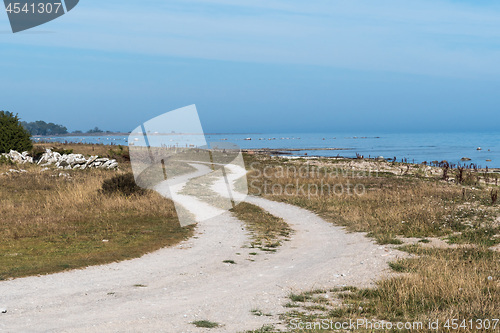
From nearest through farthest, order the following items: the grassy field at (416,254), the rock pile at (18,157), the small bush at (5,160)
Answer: the grassy field at (416,254) < the small bush at (5,160) < the rock pile at (18,157)

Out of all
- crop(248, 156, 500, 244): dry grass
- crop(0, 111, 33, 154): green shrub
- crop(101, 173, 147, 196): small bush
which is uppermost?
crop(0, 111, 33, 154): green shrub

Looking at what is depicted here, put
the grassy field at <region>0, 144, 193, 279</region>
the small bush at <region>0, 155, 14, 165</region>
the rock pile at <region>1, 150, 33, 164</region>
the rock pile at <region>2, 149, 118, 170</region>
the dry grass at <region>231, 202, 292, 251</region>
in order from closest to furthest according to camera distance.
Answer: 1. the grassy field at <region>0, 144, 193, 279</region>
2. the dry grass at <region>231, 202, 292, 251</region>
3. the small bush at <region>0, 155, 14, 165</region>
4. the rock pile at <region>2, 149, 118, 170</region>
5. the rock pile at <region>1, 150, 33, 164</region>

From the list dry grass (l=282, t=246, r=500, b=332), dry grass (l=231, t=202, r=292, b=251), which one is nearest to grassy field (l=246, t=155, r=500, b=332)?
dry grass (l=282, t=246, r=500, b=332)

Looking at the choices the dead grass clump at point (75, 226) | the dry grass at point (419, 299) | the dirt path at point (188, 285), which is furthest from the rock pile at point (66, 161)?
the dry grass at point (419, 299)

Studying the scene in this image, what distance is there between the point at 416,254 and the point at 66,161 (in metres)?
37.1

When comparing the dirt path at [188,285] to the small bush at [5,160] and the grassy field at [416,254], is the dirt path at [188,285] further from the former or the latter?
the small bush at [5,160]

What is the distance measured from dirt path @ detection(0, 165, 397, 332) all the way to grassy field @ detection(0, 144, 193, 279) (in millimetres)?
1255

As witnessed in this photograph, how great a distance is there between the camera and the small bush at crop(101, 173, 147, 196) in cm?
2803

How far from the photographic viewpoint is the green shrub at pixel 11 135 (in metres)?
47.8

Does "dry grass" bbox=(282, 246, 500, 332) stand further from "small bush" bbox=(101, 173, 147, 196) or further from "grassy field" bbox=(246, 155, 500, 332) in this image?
"small bush" bbox=(101, 173, 147, 196)

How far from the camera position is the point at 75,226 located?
20.5 metres

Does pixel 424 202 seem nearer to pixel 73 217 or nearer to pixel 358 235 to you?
pixel 358 235

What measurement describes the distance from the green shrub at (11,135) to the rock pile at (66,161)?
2742 millimetres

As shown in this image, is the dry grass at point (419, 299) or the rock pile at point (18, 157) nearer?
the dry grass at point (419, 299)
